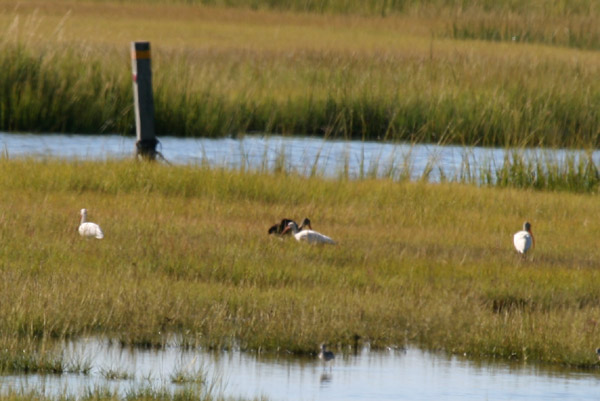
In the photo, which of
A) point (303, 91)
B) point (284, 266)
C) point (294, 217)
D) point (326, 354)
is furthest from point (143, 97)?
point (303, 91)

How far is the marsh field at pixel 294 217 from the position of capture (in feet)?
28.5

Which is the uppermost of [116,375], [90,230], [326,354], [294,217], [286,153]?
[286,153]

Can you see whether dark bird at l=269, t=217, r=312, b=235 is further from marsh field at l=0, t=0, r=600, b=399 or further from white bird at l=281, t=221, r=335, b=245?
white bird at l=281, t=221, r=335, b=245

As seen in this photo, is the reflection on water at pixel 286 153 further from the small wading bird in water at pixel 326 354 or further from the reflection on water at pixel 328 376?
the small wading bird in water at pixel 326 354

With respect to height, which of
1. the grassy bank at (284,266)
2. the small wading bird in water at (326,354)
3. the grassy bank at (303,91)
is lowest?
the small wading bird in water at (326,354)

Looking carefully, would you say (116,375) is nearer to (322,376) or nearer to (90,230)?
(322,376)

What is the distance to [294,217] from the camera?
13.6 meters

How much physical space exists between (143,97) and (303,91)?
32.5 ft

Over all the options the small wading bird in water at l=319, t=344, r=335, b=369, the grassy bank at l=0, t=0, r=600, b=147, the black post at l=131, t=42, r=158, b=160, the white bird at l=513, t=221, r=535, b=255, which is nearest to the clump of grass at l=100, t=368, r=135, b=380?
the small wading bird in water at l=319, t=344, r=335, b=369

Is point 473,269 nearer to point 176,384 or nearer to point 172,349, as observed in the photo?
point 172,349

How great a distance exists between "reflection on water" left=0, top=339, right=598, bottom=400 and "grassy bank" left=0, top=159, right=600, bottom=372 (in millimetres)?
203

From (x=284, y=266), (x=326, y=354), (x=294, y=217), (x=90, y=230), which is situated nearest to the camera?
(x=326, y=354)

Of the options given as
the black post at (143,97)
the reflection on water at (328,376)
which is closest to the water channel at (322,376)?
the reflection on water at (328,376)

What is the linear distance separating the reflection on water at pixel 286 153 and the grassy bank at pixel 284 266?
164 cm
